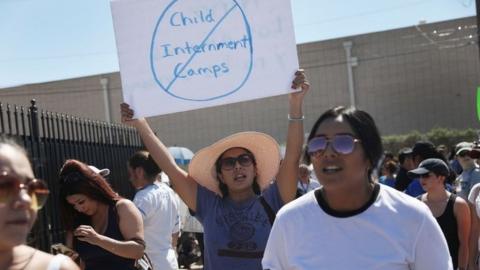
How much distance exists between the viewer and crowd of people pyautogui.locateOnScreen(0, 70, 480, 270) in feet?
7.79

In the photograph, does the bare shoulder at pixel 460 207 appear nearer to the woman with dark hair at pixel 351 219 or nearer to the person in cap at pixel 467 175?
the person in cap at pixel 467 175

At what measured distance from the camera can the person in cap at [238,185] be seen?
11.7 feet

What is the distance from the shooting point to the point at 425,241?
2.40 m

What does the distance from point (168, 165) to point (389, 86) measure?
105 feet

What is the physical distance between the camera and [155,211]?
5.55 metres

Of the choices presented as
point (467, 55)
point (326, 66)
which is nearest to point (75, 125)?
point (326, 66)

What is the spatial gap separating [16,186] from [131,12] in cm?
219

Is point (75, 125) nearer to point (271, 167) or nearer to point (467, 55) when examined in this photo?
point (271, 167)

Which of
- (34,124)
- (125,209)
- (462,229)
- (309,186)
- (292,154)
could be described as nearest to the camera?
(292,154)

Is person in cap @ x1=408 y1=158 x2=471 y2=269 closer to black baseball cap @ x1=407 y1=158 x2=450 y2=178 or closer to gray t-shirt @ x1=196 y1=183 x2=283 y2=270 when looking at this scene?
black baseball cap @ x1=407 y1=158 x2=450 y2=178

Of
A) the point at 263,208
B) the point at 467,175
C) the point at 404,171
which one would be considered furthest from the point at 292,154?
the point at 404,171

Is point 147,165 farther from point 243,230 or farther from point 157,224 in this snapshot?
point 243,230

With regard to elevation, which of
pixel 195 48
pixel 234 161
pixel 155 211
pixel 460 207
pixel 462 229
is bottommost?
pixel 462 229

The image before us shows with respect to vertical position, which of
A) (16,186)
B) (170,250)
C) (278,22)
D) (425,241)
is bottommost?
(170,250)
